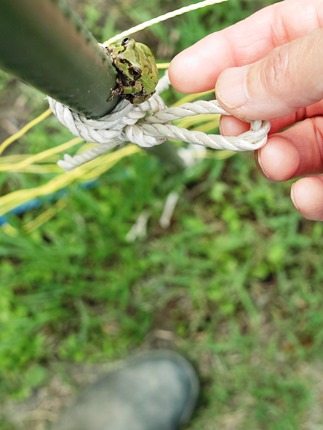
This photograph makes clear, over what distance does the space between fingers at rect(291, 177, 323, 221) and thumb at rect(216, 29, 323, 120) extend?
222 mm

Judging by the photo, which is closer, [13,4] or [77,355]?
[13,4]

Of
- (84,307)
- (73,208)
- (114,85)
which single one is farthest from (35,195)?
(114,85)

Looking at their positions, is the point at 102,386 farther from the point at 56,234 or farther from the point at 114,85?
the point at 114,85

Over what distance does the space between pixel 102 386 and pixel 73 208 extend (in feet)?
1.68

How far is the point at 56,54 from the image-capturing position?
551 mm

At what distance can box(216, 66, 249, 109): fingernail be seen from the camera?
79 cm

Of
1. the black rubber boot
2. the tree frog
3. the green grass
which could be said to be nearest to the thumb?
the tree frog

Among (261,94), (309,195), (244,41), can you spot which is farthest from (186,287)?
(261,94)

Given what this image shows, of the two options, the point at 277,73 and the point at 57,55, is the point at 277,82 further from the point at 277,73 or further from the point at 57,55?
the point at 57,55

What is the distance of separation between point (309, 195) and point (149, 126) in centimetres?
35

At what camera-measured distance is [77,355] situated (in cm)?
155

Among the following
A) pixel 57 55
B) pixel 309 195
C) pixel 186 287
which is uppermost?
pixel 57 55

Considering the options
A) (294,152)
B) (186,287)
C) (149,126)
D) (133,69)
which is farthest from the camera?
(186,287)

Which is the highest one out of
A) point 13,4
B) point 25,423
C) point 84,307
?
point 13,4
